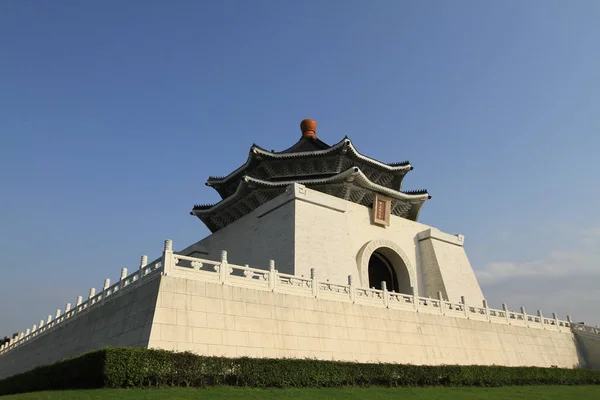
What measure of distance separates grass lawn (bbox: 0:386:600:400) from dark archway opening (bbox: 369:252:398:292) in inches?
351

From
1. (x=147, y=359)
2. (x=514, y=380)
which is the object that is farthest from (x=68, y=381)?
(x=514, y=380)

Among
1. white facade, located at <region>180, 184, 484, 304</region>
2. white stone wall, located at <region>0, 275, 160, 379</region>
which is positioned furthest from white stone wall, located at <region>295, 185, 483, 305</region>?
white stone wall, located at <region>0, 275, 160, 379</region>

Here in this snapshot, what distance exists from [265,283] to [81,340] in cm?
608

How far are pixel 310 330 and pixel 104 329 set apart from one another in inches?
227

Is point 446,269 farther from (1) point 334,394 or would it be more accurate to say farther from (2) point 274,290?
(1) point 334,394

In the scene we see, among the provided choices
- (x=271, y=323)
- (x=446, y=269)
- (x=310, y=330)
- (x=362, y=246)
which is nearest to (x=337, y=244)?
(x=362, y=246)

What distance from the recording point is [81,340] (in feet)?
49.5

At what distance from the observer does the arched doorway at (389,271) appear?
23.5 metres

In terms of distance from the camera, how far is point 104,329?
13.9 m

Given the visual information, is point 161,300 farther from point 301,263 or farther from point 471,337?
point 471,337

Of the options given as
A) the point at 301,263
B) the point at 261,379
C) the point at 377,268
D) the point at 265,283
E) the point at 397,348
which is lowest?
the point at 261,379

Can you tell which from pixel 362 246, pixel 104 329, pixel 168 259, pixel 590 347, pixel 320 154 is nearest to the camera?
pixel 168 259

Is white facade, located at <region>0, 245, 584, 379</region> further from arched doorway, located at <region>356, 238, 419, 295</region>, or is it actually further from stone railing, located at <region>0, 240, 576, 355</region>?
arched doorway, located at <region>356, 238, 419, 295</region>

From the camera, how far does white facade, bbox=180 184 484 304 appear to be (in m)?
19.4
